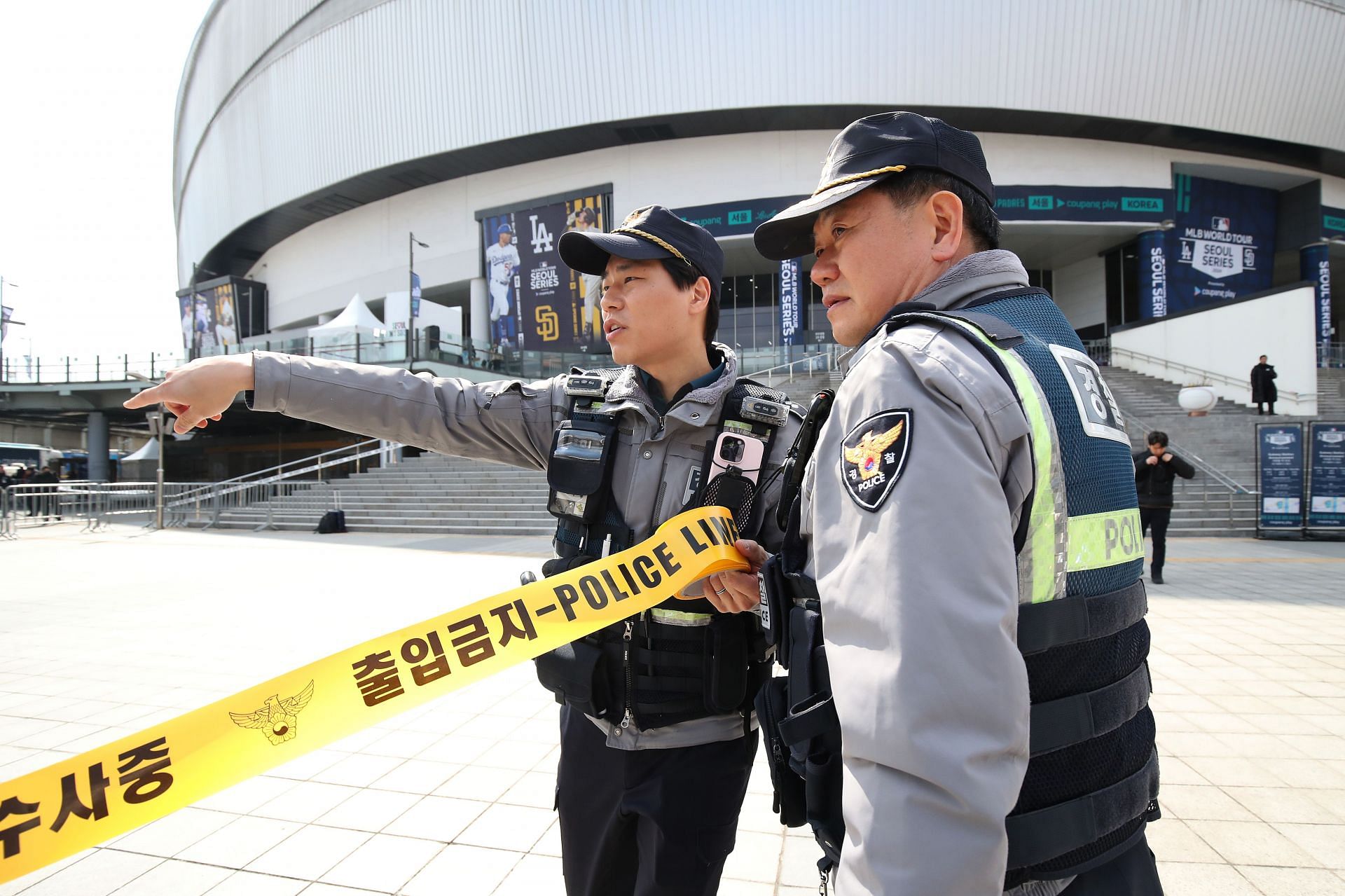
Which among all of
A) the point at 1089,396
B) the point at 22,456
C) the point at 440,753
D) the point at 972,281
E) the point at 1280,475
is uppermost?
the point at 972,281

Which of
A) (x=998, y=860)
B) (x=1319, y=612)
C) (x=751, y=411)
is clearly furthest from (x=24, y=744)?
(x=1319, y=612)

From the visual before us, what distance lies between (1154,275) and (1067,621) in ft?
103

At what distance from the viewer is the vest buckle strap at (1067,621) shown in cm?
97

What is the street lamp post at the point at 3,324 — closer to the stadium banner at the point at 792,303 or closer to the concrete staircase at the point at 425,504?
the concrete staircase at the point at 425,504

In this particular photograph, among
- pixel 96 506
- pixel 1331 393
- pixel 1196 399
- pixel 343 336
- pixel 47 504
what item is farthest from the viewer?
pixel 343 336

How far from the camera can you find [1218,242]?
27.1 m

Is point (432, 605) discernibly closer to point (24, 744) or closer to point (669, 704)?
point (24, 744)

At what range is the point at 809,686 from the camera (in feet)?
3.92

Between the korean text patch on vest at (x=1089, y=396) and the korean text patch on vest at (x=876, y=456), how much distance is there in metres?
0.36

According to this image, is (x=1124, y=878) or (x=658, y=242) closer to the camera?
(x=1124, y=878)

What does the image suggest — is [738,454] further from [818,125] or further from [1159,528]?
[818,125]

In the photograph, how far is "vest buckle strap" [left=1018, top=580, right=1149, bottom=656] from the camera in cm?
97

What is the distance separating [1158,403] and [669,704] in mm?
21133

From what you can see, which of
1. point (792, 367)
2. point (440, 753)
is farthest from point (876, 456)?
point (792, 367)
